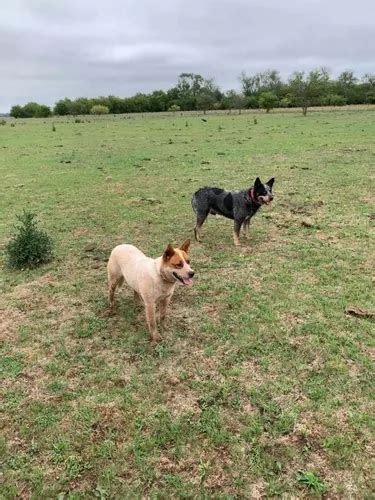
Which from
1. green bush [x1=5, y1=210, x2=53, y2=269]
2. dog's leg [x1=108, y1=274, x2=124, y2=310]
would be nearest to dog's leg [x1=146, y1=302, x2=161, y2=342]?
dog's leg [x1=108, y1=274, x2=124, y2=310]

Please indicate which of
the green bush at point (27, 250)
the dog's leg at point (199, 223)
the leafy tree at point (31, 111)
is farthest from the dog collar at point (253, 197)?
the leafy tree at point (31, 111)

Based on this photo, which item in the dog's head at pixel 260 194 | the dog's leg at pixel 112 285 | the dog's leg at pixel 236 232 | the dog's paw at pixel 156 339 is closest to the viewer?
the dog's paw at pixel 156 339

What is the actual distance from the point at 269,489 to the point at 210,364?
63.0 inches

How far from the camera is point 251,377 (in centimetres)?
444

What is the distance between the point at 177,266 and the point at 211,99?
7720 centimetres

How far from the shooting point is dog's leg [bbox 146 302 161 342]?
491 cm

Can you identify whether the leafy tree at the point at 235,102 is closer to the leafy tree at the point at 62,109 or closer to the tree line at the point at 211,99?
the tree line at the point at 211,99

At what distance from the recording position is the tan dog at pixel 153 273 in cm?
460

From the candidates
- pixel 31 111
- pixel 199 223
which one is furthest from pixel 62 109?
pixel 199 223

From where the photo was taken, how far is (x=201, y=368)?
461 cm

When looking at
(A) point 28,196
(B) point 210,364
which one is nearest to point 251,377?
(B) point 210,364

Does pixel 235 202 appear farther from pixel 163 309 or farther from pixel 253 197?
pixel 163 309

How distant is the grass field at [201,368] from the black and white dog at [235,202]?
49cm

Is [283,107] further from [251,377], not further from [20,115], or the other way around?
[251,377]
